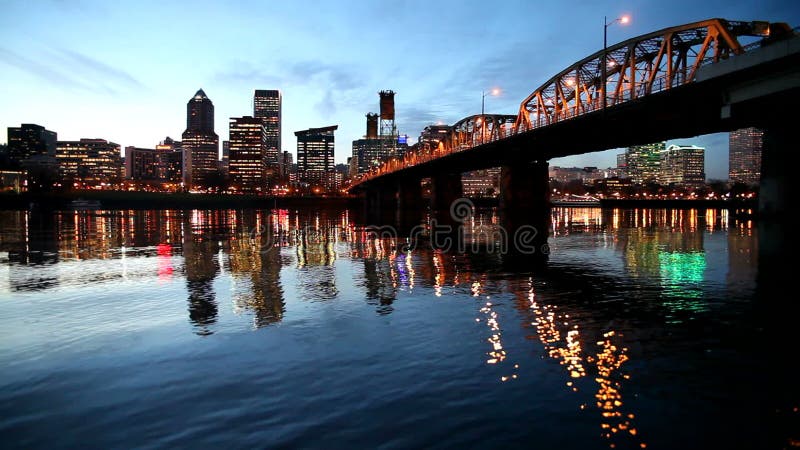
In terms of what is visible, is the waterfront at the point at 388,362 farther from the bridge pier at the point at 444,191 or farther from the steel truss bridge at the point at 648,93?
the bridge pier at the point at 444,191

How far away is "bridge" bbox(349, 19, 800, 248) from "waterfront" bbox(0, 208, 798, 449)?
17.7 m

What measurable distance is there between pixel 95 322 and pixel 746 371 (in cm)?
1818

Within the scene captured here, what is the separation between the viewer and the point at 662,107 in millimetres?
47094

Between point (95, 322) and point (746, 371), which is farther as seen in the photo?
point (95, 322)

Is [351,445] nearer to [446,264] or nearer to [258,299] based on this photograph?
[258,299]

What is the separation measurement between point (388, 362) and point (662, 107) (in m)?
44.2

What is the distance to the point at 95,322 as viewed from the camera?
16.8m

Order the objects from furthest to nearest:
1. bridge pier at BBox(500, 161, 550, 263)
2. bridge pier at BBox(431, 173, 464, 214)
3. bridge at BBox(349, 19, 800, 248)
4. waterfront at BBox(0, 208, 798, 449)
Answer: bridge pier at BBox(431, 173, 464, 214), bridge pier at BBox(500, 161, 550, 263), bridge at BBox(349, 19, 800, 248), waterfront at BBox(0, 208, 798, 449)

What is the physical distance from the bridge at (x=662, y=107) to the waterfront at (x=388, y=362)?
17732 mm

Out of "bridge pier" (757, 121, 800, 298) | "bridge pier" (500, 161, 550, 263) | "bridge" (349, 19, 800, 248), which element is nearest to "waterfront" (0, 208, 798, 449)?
"bridge" (349, 19, 800, 248)

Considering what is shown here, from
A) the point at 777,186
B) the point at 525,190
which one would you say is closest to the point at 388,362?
the point at 777,186

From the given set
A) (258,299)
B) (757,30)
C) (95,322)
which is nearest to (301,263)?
(258,299)

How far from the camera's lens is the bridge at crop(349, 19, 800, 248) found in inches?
1427

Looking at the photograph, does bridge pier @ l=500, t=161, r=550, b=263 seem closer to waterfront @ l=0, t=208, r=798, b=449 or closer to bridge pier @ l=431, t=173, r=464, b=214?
bridge pier @ l=431, t=173, r=464, b=214
